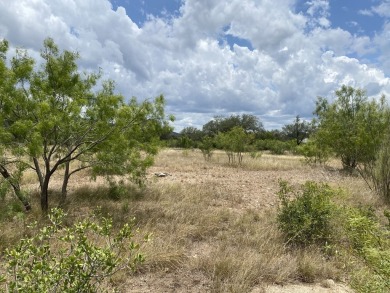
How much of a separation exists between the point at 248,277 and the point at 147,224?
263 centimetres

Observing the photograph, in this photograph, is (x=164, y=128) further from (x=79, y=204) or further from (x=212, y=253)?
(x=212, y=253)

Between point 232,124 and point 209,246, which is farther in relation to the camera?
point 232,124

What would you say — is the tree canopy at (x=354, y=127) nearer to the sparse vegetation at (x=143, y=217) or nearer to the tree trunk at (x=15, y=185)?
the sparse vegetation at (x=143, y=217)

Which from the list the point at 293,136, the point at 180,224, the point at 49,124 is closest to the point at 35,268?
the point at 49,124

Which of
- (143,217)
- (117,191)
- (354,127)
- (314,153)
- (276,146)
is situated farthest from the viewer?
(276,146)

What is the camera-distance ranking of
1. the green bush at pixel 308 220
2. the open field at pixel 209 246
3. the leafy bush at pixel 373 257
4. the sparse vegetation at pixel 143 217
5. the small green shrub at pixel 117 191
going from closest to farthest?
1. the leafy bush at pixel 373 257
2. the sparse vegetation at pixel 143 217
3. the open field at pixel 209 246
4. the green bush at pixel 308 220
5. the small green shrub at pixel 117 191

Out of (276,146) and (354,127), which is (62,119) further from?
(276,146)

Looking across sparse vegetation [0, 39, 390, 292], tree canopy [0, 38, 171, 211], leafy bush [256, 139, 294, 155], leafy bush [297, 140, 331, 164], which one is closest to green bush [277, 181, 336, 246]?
sparse vegetation [0, 39, 390, 292]

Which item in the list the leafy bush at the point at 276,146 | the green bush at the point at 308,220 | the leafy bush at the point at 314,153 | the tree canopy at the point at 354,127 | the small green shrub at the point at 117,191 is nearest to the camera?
the green bush at the point at 308,220

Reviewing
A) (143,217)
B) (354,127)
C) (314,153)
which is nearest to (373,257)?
(143,217)

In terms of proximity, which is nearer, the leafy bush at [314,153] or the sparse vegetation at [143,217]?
the sparse vegetation at [143,217]

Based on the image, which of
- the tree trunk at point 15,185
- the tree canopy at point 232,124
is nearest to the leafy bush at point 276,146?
the tree canopy at point 232,124

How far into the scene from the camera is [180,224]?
6.76 meters

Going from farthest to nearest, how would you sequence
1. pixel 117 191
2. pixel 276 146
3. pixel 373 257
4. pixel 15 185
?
pixel 276 146, pixel 117 191, pixel 15 185, pixel 373 257
